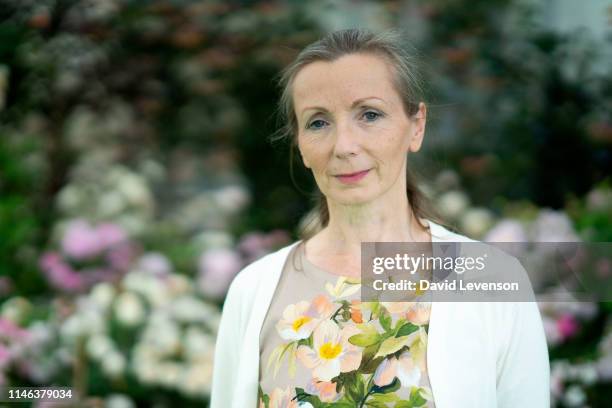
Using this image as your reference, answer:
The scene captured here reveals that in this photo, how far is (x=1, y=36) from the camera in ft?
14.8

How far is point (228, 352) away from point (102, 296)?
1.60 meters

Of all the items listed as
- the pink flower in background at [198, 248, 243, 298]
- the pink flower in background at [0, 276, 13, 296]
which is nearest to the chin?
the pink flower in background at [198, 248, 243, 298]

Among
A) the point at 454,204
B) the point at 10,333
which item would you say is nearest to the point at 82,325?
the point at 10,333

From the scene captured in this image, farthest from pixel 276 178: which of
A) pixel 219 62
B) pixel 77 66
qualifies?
pixel 77 66

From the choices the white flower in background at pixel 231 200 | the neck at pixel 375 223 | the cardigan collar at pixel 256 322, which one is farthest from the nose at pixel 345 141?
the white flower in background at pixel 231 200

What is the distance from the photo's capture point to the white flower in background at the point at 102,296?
345cm

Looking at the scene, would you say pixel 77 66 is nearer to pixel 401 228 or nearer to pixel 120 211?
pixel 120 211

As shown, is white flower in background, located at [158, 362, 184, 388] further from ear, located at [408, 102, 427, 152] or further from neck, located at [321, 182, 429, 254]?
ear, located at [408, 102, 427, 152]

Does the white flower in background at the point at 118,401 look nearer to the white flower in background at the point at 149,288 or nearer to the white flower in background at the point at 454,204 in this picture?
the white flower in background at the point at 149,288

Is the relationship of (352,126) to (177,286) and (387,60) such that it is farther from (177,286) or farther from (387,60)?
(177,286)

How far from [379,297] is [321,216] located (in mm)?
350

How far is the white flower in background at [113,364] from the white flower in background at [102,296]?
0.76 feet

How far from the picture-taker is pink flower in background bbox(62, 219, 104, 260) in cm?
386

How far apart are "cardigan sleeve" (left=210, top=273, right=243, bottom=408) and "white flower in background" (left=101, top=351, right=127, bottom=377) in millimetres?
1337
